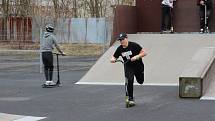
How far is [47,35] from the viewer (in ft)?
52.0

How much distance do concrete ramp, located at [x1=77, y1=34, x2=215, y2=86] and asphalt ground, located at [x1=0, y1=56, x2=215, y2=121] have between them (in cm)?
84

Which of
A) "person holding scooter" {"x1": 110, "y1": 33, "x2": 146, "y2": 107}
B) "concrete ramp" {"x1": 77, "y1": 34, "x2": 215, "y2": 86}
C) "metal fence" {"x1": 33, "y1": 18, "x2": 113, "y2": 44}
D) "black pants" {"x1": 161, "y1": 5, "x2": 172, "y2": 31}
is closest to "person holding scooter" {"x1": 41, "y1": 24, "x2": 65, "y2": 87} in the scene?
"concrete ramp" {"x1": 77, "y1": 34, "x2": 215, "y2": 86}

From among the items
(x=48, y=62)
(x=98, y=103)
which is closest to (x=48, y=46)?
(x=48, y=62)

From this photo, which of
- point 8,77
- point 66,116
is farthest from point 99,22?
point 66,116

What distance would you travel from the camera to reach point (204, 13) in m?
22.0

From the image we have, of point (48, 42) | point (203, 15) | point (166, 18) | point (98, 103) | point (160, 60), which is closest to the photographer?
point (98, 103)

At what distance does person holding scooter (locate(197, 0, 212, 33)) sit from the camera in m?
21.9

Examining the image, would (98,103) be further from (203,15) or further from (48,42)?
(203,15)

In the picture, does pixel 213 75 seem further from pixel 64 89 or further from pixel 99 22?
pixel 99 22

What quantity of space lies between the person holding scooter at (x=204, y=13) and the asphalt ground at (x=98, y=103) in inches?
292

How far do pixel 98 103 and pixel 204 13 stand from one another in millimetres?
10690

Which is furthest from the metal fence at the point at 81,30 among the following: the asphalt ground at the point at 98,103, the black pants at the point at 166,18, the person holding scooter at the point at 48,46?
the person holding scooter at the point at 48,46

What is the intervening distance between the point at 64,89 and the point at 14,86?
190 centimetres

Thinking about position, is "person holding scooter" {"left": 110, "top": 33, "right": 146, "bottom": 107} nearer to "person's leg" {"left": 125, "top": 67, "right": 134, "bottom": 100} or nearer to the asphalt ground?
"person's leg" {"left": 125, "top": 67, "right": 134, "bottom": 100}
